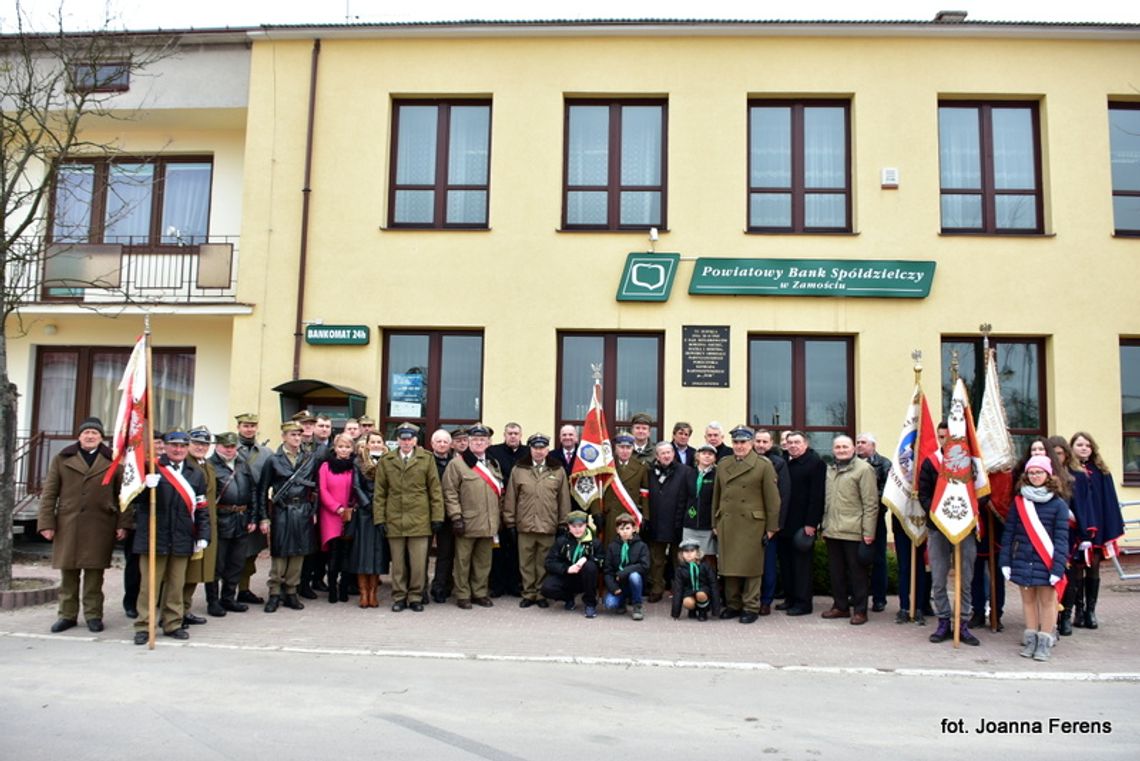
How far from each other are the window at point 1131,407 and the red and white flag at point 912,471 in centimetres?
596

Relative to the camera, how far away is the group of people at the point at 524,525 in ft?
28.3

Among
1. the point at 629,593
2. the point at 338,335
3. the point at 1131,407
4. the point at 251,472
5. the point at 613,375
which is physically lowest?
the point at 629,593

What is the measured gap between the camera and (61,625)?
859 centimetres

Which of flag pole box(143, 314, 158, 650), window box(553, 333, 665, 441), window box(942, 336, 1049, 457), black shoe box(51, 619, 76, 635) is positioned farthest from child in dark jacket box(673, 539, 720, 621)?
window box(942, 336, 1049, 457)

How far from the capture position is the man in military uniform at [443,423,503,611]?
9922mm

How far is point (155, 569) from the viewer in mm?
8281

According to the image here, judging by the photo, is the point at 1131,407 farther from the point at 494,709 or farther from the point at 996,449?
the point at 494,709

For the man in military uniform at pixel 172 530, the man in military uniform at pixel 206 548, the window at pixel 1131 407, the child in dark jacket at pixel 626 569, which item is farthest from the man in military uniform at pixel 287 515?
the window at pixel 1131 407

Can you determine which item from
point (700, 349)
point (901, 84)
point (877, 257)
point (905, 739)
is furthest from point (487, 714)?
point (901, 84)

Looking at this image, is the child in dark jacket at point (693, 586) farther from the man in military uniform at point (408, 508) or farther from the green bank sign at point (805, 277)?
the green bank sign at point (805, 277)

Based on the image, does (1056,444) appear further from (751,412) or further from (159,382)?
(159,382)

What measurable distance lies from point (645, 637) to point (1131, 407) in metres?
9.36

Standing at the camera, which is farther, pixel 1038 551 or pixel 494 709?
pixel 1038 551

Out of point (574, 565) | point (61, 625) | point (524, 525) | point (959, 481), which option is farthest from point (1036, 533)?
point (61, 625)
